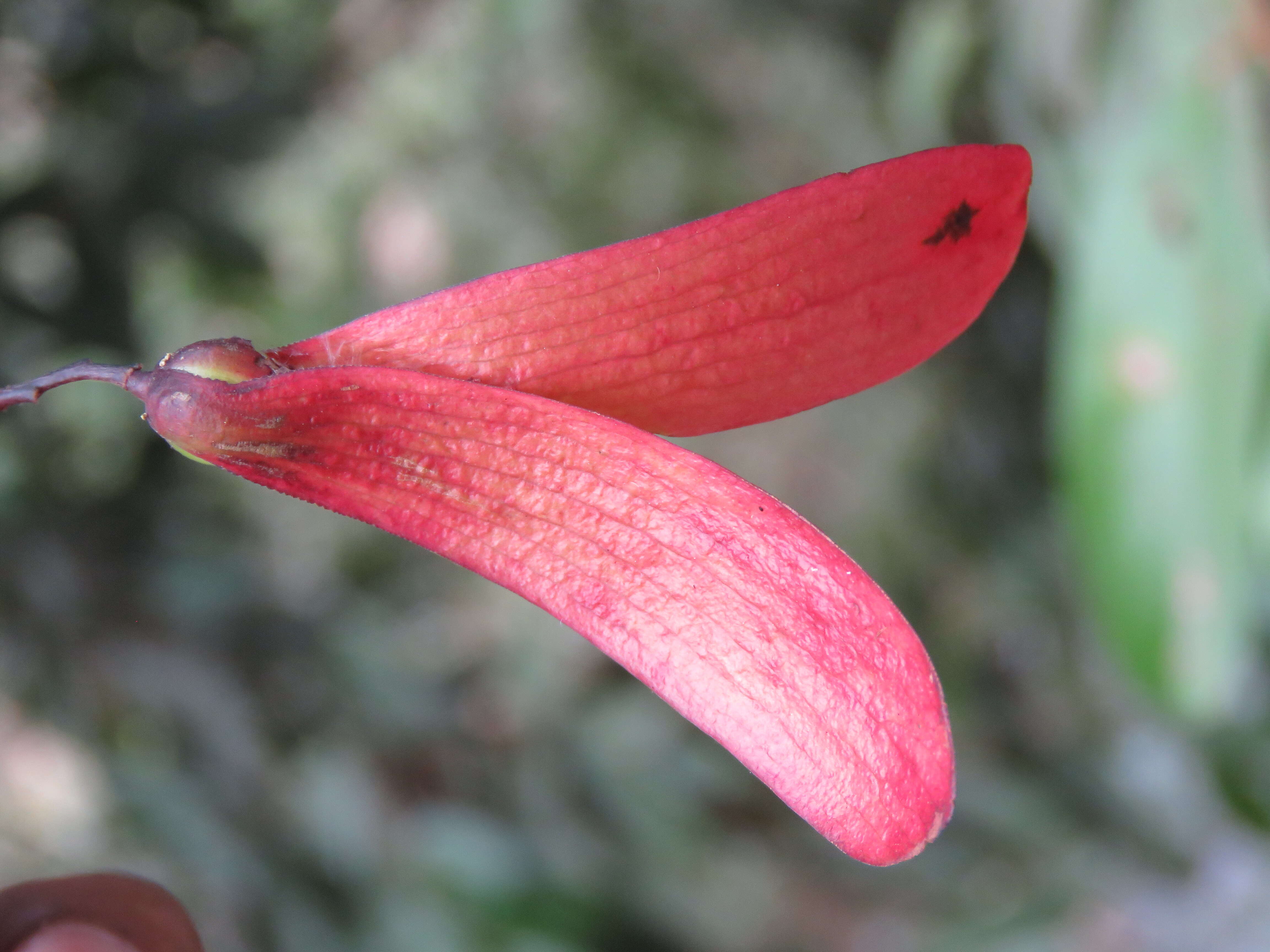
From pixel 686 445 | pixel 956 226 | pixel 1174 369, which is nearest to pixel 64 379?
pixel 956 226

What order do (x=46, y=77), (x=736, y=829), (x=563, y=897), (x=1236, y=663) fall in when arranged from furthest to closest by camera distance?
(x=736, y=829) → (x=563, y=897) → (x=46, y=77) → (x=1236, y=663)

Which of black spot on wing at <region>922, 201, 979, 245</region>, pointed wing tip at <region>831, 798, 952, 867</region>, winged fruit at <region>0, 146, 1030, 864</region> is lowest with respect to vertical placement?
pointed wing tip at <region>831, 798, 952, 867</region>

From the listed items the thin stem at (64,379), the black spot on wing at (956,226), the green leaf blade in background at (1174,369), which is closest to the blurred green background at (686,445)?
A: the green leaf blade in background at (1174,369)

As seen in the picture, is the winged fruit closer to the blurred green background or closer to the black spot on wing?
the black spot on wing

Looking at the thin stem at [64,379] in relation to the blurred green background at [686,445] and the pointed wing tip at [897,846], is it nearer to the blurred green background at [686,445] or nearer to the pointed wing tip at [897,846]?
the pointed wing tip at [897,846]

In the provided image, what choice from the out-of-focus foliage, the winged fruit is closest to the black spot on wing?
the winged fruit

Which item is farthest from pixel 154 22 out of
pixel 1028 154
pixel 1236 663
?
pixel 1236 663

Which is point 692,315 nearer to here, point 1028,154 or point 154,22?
point 1028,154

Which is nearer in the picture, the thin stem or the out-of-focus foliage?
the thin stem

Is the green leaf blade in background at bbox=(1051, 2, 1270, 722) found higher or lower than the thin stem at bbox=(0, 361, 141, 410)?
higher
